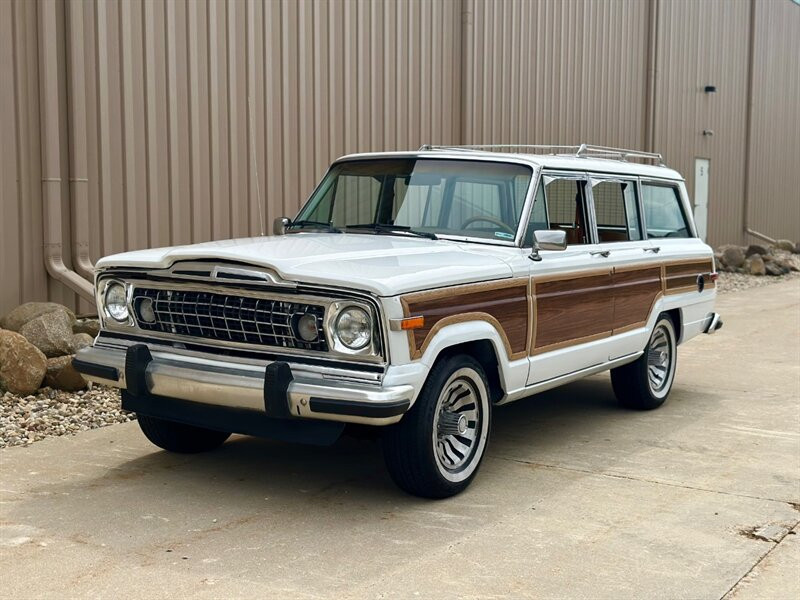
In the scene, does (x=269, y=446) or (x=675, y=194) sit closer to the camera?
(x=269, y=446)

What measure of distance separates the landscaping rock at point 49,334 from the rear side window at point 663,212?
4483mm

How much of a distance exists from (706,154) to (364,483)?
62.4ft

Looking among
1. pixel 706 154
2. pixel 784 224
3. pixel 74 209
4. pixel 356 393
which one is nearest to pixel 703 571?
pixel 356 393

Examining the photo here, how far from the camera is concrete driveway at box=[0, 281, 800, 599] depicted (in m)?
4.05

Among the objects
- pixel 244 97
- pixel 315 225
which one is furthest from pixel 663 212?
pixel 244 97

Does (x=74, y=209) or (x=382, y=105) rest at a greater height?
(x=382, y=105)

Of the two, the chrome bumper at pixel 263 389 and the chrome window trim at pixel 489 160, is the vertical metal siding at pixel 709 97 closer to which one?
the chrome window trim at pixel 489 160

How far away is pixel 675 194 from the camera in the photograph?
318 inches

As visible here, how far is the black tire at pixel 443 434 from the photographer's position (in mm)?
4895

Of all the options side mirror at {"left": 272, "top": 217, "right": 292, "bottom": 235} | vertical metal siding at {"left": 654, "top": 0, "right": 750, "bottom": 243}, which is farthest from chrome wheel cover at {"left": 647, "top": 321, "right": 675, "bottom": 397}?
vertical metal siding at {"left": 654, "top": 0, "right": 750, "bottom": 243}

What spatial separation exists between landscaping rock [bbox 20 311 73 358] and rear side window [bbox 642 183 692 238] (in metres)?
4.48

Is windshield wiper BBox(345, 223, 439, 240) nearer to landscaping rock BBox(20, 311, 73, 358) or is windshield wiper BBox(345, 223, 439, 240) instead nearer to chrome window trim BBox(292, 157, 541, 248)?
chrome window trim BBox(292, 157, 541, 248)

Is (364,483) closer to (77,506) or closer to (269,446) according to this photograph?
(269,446)

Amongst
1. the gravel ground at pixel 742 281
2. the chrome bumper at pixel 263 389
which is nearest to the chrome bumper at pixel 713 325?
the chrome bumper at pixel 263 389
